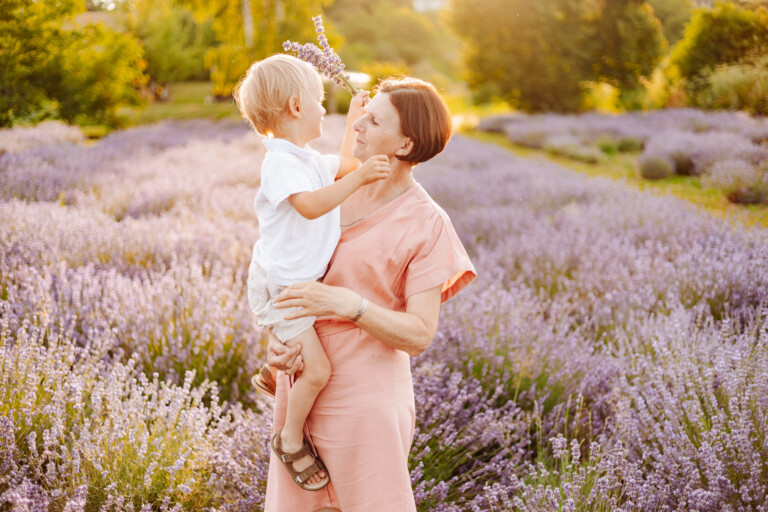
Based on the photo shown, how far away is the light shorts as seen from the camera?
149 centimetres

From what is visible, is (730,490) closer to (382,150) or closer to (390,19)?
(382,150)

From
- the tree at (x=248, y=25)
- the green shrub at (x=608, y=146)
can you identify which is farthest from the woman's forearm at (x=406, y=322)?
the tree at (x=248, y=25)

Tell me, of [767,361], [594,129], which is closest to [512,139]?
[594,129]

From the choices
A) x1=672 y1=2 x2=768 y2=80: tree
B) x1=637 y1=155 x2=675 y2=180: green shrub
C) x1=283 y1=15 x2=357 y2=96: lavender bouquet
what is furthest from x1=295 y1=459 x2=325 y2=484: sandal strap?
x1=672 y1=2 x2=768 y2=80: tree

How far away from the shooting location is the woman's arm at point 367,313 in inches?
53.1

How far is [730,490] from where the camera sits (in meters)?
1.79

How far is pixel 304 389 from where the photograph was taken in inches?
57.9

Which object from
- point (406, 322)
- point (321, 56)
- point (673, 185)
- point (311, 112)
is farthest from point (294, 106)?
point (673, 185)

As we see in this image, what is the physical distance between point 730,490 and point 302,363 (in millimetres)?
1479

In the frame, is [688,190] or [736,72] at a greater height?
[736,72]

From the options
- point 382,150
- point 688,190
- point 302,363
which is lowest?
point 688,190

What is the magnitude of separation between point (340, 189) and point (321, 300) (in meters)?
0.29

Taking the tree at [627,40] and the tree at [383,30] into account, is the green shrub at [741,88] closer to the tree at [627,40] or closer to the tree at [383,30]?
the tree at [627,40]

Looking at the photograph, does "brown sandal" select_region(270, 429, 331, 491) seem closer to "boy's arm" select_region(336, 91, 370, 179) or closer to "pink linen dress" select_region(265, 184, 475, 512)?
"pink linen dress" select_region(265, 184, 475, 512)
